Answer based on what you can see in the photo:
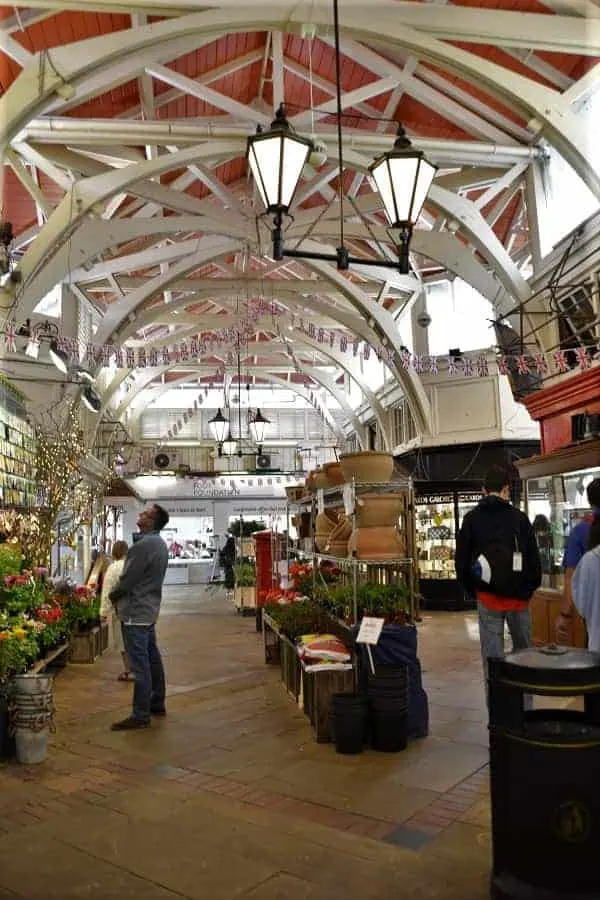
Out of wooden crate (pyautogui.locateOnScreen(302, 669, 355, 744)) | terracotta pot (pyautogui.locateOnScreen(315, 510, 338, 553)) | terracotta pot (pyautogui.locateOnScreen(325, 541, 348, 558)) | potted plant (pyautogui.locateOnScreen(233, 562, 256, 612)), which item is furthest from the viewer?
potted plant (pyautogui.locateOnScreen(233, 562, 256, 612))

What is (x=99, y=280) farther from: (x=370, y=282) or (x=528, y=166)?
(x=528, y=166)

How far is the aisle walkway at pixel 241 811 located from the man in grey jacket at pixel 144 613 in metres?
0.22

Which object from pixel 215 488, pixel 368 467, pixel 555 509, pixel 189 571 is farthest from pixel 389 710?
pixel 215 488

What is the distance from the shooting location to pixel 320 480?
25.0 ft

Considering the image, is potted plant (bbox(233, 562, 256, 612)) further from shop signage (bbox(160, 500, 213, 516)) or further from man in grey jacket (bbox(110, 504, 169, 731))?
shop signage (bbox(160, 500, 213, 516))

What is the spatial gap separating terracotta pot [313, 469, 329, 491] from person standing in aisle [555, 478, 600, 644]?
2.52 meters

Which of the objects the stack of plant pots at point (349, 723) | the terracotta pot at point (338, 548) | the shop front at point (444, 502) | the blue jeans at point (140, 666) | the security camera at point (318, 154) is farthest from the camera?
the shop front at point (444, 502)

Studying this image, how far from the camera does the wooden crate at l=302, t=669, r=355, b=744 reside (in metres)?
5.61

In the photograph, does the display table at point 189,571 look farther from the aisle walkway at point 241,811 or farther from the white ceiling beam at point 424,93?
the white ceiling beam at point 424,93

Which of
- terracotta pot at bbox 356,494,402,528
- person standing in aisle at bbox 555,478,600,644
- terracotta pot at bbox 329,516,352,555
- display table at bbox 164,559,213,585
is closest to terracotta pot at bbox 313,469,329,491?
terracotta pot at bbox 329,516,352,555

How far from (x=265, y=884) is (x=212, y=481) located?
23.0 meters

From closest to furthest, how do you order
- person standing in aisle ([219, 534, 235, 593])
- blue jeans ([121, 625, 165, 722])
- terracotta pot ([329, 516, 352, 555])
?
blue jeans ([121, 625, 165, 722])
terracotta pot ([329, 516, 352, 555])
person standing in aisle ([219, 534, 235, 593])

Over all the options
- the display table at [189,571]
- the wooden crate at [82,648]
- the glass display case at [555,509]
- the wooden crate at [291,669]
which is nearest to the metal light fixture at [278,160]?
the wooden crate at [291,669]

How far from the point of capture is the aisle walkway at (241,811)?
3293 millimetres
